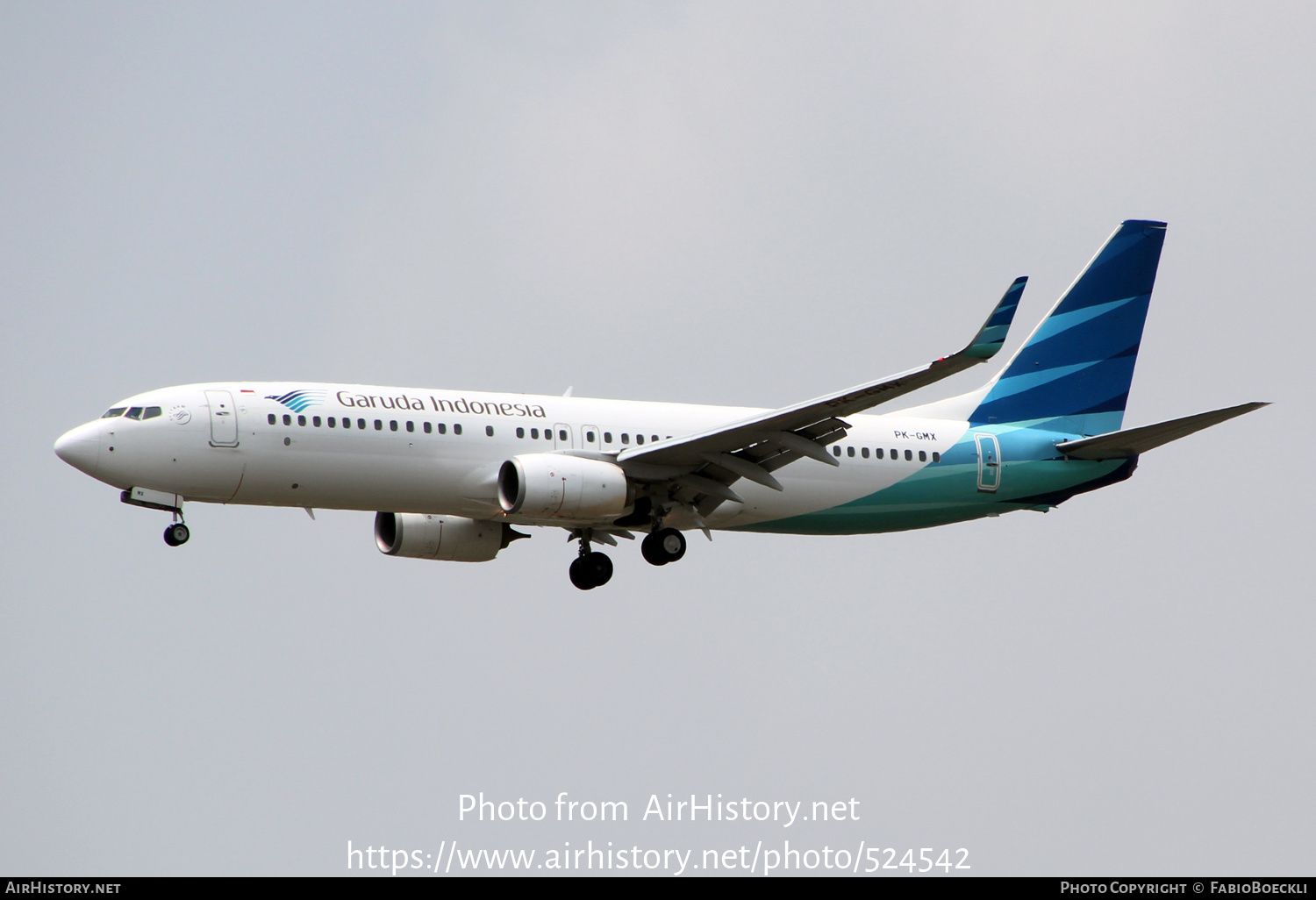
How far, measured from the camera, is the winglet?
1089 inches

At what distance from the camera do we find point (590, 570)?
37562 mm

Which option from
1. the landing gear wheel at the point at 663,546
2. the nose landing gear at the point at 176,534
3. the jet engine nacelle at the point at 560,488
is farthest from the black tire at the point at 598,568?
Answer: the nose landing gear at the point at 176,534

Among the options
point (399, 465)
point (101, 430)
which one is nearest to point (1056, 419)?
point (399, 465)

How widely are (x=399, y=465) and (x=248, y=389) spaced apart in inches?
137

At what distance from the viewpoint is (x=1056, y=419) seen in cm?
4016

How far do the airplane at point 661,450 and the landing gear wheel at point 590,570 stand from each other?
42 millimetres

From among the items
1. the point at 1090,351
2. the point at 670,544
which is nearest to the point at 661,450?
the point at 670,544

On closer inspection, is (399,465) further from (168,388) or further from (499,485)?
(168,388)

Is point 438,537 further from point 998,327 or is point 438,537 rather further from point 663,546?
point 998,327

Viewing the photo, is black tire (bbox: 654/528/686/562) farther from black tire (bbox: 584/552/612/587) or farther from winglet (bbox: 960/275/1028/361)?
winglet (bbox: 960/275/1028/361)

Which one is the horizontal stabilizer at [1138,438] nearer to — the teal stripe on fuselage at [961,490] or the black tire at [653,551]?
the teal stripe on fuselage at [961,490]

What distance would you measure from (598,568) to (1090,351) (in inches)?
Answer: 558

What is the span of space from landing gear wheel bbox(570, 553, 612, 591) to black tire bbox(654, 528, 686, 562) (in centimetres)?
245

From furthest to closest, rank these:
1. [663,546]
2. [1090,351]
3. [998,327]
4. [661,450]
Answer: [1090,351] → [663,546] → [661,450] → [998,327]
